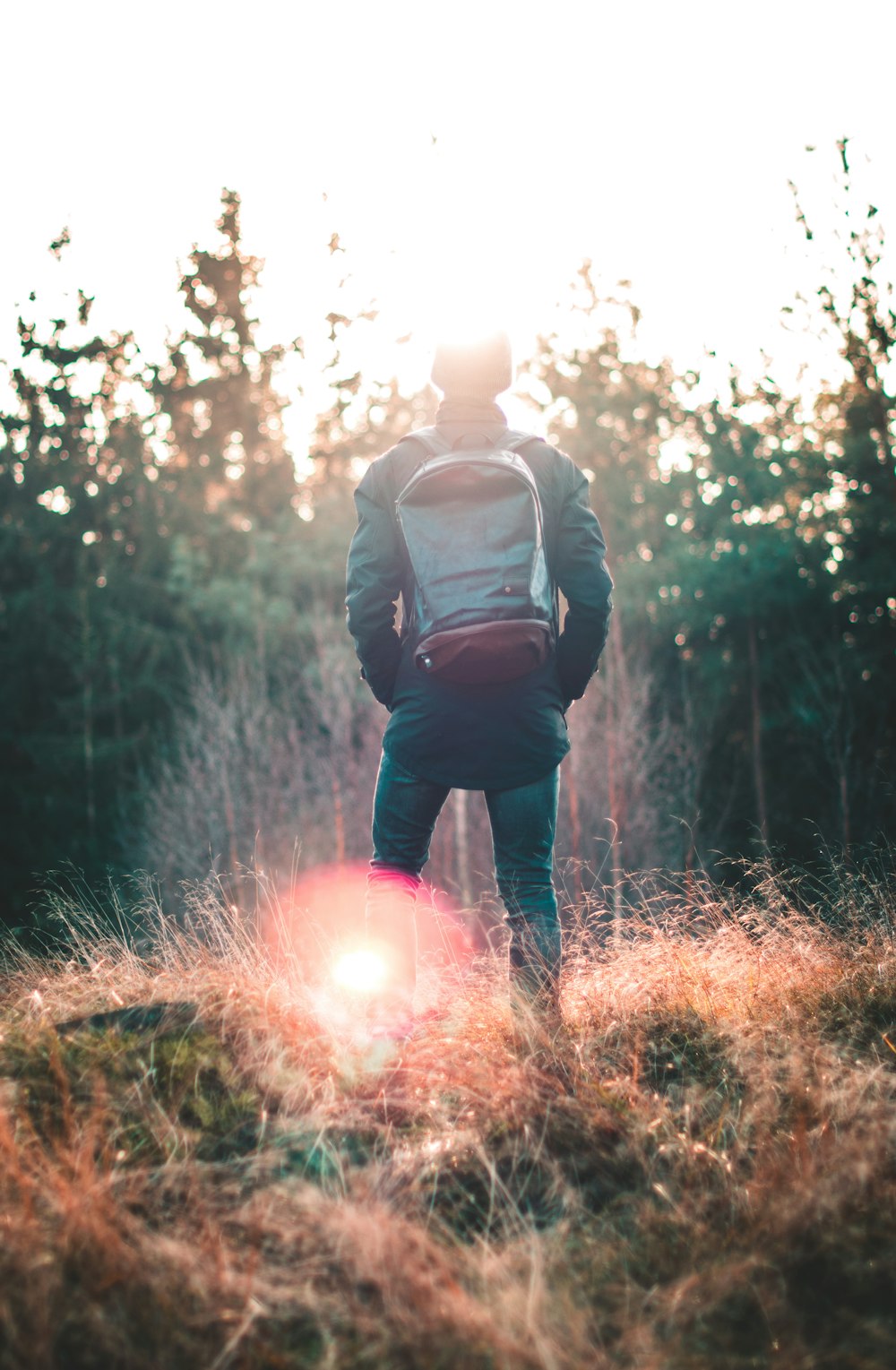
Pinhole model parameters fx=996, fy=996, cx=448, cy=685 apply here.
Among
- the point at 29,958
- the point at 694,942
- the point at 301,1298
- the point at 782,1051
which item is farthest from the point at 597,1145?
the point at 29,958

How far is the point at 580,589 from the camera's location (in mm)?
2740

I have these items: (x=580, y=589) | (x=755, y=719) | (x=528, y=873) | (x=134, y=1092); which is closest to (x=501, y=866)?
(x=528, y=873)

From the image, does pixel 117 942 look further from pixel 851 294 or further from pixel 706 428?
pixel 706 428

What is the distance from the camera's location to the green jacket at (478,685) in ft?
8.48

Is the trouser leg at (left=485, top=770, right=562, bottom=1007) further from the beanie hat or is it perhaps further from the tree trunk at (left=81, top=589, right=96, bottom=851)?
the tree trunk at (left=81, top=589, right=96, bottom=851)

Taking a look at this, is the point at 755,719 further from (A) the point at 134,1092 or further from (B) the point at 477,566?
(A) the point at 134,1092

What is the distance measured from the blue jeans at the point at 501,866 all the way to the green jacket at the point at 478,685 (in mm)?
61

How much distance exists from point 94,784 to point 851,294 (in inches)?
750

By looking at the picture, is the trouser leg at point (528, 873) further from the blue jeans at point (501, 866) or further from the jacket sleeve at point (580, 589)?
the jacket sleeve at point (580, 589)

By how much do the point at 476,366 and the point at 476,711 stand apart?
98 centimetres

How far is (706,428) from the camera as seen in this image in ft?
75.3

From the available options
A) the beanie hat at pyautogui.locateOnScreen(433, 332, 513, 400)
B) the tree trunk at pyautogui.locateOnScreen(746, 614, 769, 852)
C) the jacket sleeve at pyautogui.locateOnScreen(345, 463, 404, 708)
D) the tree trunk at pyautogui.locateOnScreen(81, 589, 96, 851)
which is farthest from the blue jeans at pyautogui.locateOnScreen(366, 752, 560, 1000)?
the tree trunk at pyautogui.locateOnScreen(81, 589, 96, 851)

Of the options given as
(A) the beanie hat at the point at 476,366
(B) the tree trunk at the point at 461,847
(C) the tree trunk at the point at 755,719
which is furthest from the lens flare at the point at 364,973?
(C) the tree trunk at the point at 755,719

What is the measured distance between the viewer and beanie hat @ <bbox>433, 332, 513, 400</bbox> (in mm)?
2787
